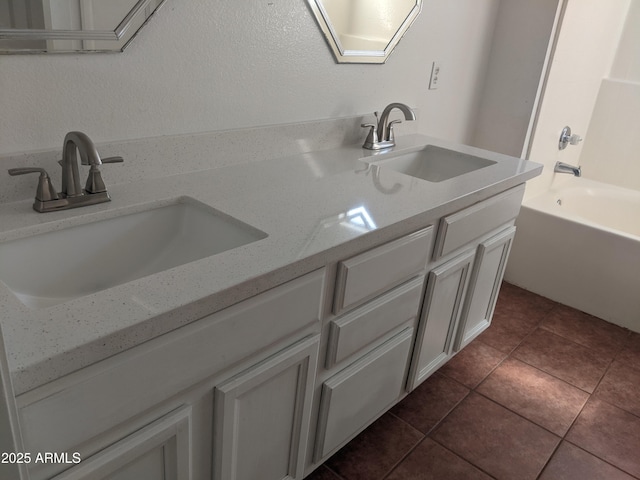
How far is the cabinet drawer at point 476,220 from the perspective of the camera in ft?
5.01

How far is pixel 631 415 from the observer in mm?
1964

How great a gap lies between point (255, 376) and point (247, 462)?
0.24m

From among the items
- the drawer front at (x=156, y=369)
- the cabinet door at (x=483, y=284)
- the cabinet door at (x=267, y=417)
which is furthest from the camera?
the cabinet door at (x=483, y=284)

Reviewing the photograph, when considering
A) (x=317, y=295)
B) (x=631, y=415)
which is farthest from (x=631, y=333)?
(x=317, y=295)

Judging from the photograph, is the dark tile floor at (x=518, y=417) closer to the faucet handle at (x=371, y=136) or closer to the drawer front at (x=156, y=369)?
the drawer front at (x=156, y=369)

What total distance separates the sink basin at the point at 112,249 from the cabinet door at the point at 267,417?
11.0 inches

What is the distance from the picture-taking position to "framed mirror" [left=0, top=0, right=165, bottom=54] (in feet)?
3.34

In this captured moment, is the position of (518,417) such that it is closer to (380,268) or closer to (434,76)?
(380,268)

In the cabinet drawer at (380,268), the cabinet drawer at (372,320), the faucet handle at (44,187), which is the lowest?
the cabinet drawer at (372,320)

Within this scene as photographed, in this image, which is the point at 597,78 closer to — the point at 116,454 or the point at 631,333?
the point at 631,333

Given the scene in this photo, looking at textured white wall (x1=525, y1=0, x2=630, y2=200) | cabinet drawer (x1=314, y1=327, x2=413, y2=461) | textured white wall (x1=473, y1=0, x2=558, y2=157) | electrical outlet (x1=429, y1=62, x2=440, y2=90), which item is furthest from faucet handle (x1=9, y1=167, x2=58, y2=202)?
textured white wall (x1=525, y1=0, x2=630, y2=200)

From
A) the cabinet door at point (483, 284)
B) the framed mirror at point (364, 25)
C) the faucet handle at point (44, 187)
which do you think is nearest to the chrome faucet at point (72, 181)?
the faucet handle at point (44, 187)

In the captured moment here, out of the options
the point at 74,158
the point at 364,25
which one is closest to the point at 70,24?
the point at 74,158

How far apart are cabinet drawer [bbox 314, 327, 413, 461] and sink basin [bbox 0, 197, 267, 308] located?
462 millimetres
